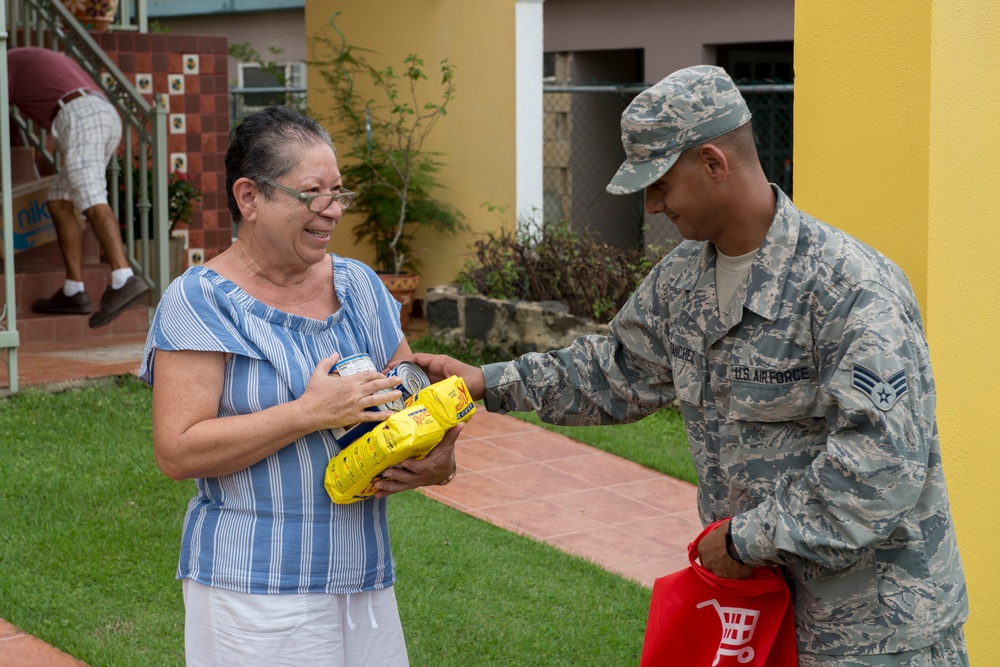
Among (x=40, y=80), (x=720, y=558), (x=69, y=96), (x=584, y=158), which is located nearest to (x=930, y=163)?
(x=720, y=558)

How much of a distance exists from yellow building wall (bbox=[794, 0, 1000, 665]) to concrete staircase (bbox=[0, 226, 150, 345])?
6.07 meters

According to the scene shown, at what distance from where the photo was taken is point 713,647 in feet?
8.36

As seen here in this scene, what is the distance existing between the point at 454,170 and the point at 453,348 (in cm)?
191

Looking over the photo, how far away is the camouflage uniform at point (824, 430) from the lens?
226 cm

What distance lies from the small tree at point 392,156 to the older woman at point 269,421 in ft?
22.3

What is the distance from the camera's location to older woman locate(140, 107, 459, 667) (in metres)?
2.48

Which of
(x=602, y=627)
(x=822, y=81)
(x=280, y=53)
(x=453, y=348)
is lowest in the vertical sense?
(x=602, y=627)

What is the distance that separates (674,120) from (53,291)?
695 centimetres

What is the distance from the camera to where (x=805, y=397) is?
7.81 ft

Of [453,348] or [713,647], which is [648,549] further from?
[453,348]

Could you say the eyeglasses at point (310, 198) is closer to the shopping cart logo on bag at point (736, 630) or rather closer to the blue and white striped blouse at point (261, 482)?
the blue and white striped blouse at point (261, 482)

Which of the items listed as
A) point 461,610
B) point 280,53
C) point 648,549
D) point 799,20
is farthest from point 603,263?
point 280,53

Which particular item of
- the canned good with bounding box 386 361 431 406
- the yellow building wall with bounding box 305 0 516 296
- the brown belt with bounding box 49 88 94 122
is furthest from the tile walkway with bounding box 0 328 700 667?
the yellow building wall with bounding box 305 0 516 296

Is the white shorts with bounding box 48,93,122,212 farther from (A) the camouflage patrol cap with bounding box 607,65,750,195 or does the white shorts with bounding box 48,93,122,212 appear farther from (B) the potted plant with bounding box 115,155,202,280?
(A) the camouflage patrol cap with bounding box 607,65,750,195
